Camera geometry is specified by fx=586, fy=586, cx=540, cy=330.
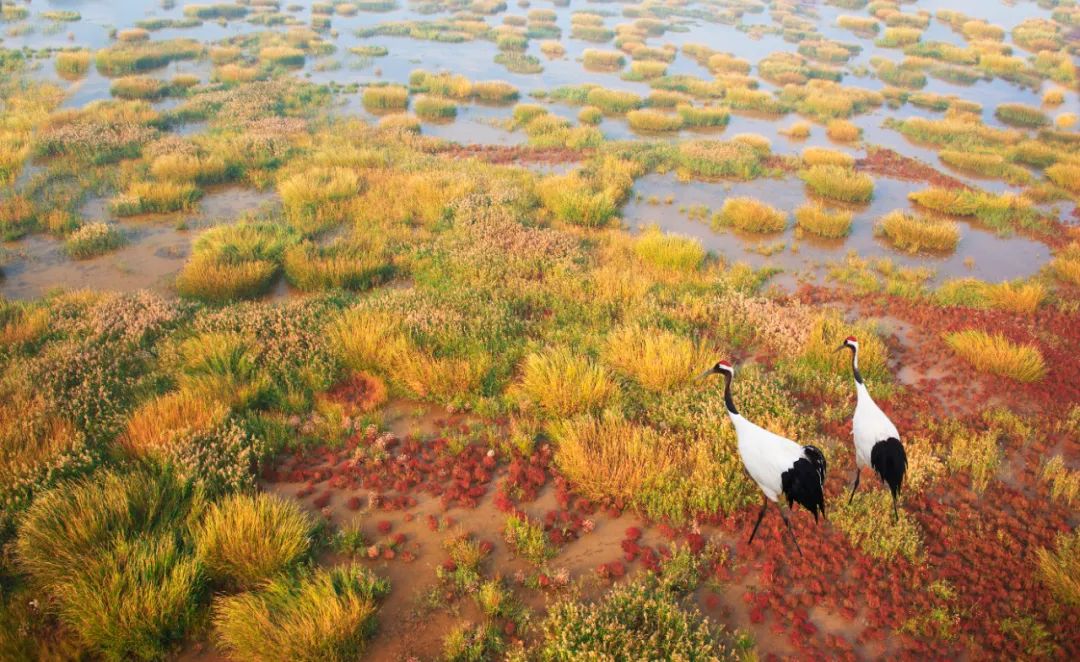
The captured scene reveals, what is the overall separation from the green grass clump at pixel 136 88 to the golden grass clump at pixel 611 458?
25326mm

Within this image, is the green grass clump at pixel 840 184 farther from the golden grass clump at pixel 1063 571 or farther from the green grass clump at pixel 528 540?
the green grass clump at pixel 528 540

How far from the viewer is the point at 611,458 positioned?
644cm

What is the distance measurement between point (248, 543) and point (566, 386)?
13.1ft

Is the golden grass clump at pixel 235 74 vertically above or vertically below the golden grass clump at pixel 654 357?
above

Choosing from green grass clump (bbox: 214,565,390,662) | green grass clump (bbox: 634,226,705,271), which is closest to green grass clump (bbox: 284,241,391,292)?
green grass clump (bbox: 634,226,705,271)

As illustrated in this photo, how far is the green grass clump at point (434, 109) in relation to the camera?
79.2 ft

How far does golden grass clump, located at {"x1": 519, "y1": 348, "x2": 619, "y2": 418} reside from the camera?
24.9 feet

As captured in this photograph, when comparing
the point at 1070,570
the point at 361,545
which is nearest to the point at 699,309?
the point at 1070,570

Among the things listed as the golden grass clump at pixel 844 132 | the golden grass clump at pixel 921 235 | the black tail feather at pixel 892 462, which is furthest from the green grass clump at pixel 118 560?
the golden grass clump at pixel 844 132

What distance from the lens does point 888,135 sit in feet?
81.5

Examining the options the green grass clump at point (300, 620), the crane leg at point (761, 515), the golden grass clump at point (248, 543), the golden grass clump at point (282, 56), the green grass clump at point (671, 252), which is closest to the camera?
the green grass clump at point (300, 620)

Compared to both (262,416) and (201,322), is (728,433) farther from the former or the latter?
(201,322)

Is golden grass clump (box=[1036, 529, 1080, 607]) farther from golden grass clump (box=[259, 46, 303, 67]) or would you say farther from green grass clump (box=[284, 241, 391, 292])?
golden grass clump (box=[259, 46, 303, 67])

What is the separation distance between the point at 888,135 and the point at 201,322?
26765 mm
